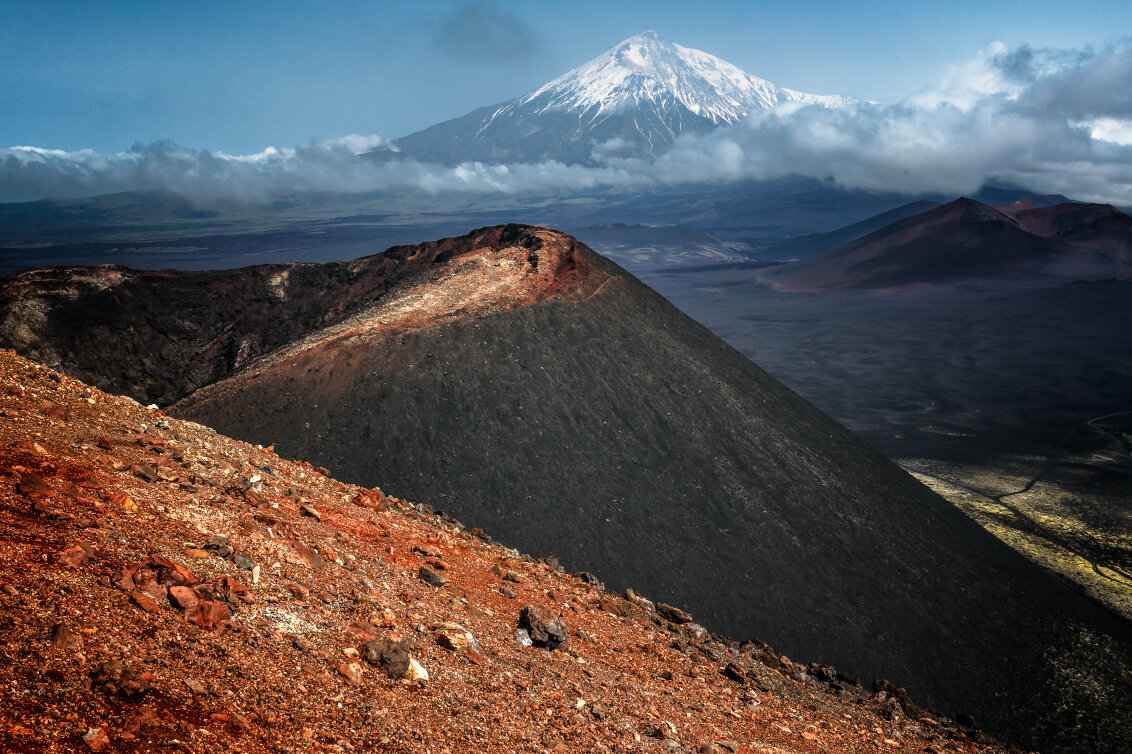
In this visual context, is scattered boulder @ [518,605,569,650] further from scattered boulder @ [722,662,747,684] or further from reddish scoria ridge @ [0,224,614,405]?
reddish scoria ridge @ [0,224,614,405]

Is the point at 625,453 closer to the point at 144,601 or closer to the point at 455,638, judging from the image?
the point at 455,638

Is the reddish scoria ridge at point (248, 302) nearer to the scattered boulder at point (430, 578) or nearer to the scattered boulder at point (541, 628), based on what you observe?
the scattered boulder at point (430, 578)

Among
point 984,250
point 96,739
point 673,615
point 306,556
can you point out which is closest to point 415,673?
point 306,556

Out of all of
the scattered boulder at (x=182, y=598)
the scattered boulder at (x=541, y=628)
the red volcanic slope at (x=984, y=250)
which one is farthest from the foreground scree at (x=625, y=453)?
the red volcanic slope at (x=984, y=250)

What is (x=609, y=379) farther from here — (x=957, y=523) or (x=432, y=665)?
(x=432, y=665)

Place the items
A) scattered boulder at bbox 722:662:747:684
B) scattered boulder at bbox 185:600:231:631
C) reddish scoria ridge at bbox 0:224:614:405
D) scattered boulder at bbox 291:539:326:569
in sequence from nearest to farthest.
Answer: scattered boulder at bbox 185:600:231:631 < scattered boulder at bbox 291:539:326:569 < scattered boulder at bbox 722:662:747:684 < reddish scoria ridge at bbox 0:224:614:405

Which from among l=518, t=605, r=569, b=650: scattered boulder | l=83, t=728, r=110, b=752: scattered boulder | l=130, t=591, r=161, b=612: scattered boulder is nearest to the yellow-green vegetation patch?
l=518, t=605, r=569, b=650: scattered boulder
